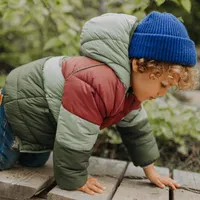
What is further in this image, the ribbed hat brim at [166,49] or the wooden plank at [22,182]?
the wooden plank at [22,182]

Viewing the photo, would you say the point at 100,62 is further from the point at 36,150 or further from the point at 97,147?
the point at 97,147

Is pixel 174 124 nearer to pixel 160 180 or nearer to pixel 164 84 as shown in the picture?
pixel 160 180

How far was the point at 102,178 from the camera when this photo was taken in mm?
1908

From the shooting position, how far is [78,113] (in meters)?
1.56

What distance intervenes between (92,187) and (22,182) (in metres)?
0.32

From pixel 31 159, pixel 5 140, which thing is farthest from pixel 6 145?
pixel 31 159

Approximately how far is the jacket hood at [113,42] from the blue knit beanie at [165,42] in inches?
2.2

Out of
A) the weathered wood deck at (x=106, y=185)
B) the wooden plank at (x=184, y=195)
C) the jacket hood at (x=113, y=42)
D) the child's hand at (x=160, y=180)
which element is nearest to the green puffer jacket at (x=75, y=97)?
the jacket hood at (x=113, y=42)

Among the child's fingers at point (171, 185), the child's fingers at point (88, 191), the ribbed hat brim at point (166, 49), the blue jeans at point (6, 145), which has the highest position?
the ribbed hat brim at point (166, 49)

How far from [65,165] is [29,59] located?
175 centimetres

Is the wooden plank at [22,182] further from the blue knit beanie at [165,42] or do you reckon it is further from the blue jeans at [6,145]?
the blue knit beanie at [165,42]

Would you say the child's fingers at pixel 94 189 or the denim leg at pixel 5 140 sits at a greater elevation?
the denim leg at pixel 5 140

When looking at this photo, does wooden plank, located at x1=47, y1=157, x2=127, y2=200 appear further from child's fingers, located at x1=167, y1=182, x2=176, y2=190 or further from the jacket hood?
the jacket hood

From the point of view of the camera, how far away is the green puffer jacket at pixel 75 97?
1.56 metres
